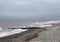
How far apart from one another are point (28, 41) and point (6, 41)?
92.0 inches

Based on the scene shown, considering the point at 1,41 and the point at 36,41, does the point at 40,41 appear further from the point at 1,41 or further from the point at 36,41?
the point at 1,41

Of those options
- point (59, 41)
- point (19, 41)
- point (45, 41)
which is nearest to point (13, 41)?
point (19, 41)

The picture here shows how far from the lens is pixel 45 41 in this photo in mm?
18641

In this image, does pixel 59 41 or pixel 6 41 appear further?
pixel 6 41

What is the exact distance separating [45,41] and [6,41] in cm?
416

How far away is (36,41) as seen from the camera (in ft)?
62.8

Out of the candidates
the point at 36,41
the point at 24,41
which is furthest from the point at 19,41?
the point at 36,41

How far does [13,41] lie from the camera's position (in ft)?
63.4

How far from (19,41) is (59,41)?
417cm

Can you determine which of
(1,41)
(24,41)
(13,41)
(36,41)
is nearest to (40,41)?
(36,41)

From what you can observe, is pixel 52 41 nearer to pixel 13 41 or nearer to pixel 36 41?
pixel 36 41

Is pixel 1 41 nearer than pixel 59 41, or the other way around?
pixel 59 41

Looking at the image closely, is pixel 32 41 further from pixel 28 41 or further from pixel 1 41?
pixel 1 41

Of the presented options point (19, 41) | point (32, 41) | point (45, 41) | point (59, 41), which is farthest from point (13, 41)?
point (59, 41)
